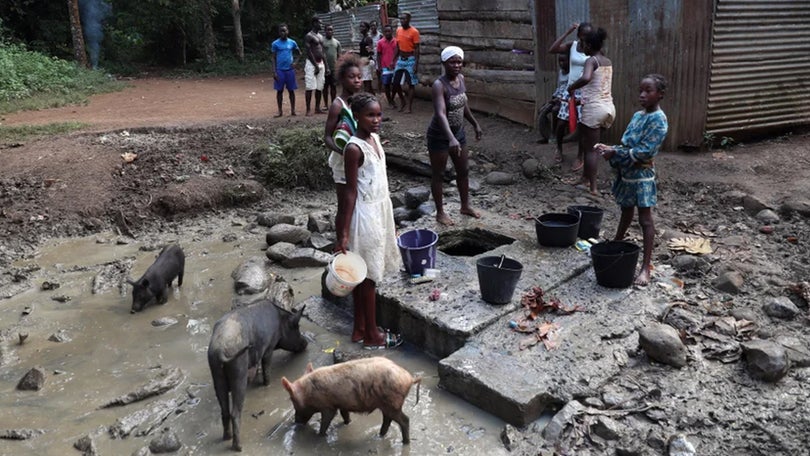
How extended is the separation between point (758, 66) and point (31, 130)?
11339 mm

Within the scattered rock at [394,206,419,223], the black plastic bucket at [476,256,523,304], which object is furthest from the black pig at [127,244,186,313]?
the black plastic bucket at [476,256,523,304]

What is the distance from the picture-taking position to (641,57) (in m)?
8.46

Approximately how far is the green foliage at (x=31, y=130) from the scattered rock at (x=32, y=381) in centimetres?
668

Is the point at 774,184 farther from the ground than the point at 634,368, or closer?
farther from the ground

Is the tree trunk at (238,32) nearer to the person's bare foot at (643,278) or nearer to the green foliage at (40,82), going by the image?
the green foliage at (40,82)

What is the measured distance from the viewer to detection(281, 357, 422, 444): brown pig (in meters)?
3.64

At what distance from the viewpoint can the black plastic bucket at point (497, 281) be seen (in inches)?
184

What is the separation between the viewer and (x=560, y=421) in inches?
148

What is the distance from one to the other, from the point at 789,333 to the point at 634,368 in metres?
1.23

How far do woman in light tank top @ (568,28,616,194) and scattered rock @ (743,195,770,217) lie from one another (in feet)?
5.31

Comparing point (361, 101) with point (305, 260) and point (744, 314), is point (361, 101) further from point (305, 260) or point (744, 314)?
point (744, 314)

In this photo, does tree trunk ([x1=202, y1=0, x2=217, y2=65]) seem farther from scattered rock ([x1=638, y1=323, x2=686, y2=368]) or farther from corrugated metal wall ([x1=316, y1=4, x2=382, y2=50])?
scattered rock ([x1=638, y1=323, x2=686, y2=368])

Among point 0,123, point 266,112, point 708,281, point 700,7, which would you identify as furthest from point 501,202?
point 0,123

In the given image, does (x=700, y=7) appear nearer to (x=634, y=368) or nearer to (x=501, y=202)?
(x=501, y=202)
